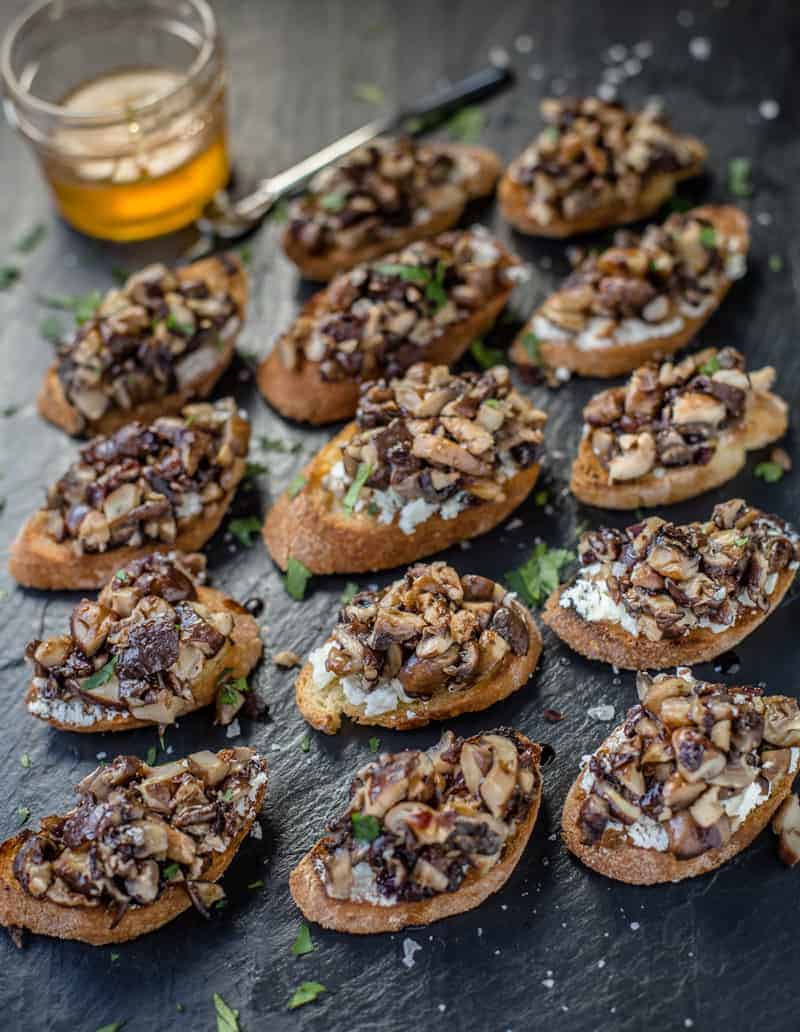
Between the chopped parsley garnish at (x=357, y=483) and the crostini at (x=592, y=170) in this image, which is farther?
the crostini at (x=592, y=170)

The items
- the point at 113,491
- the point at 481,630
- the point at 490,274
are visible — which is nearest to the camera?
the point at 481,630

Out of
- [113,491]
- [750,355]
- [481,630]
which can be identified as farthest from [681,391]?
[113,491]

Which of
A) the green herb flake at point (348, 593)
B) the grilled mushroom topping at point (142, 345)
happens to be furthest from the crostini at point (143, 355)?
the green herb flake at point (348, 593)

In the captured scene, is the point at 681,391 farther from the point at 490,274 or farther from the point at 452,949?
the point at 452,949

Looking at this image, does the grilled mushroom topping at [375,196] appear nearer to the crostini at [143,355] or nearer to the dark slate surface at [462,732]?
the dark slate surface at [462,732]

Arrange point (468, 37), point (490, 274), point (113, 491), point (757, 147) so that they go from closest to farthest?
point (113, 491) < point (490, 274) < point (757, 147) < point (468, 37)

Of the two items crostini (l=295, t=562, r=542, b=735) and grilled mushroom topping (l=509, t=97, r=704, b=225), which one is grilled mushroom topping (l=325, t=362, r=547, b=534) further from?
grilled mushroom topping (l=509, t=97, r=704, b=225)

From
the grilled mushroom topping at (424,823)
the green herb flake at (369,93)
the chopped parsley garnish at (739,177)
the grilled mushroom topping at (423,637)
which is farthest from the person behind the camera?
the green herb flake at (369,93)
